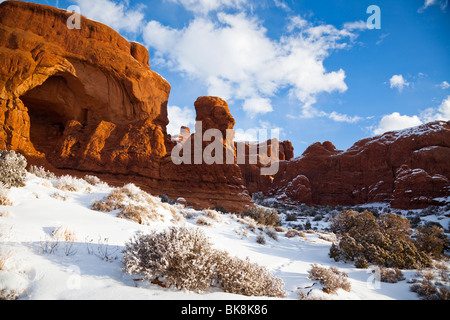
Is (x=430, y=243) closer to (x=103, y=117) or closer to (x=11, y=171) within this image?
(x=11, y=171)

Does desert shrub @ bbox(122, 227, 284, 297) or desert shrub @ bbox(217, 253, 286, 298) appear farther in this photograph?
desert shrub @ bbox(217, 253, 286, 298)

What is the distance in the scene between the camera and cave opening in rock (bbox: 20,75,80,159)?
21.6 m

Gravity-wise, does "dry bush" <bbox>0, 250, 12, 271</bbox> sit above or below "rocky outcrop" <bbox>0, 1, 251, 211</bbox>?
below

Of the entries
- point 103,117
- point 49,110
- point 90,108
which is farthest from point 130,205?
point 49,110

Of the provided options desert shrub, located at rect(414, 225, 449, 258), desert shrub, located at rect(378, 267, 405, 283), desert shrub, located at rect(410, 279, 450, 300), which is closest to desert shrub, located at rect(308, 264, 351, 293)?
desert shrub, located at rect(410, 279, 450, 300)

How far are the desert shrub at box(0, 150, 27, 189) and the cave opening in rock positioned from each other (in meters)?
18.2

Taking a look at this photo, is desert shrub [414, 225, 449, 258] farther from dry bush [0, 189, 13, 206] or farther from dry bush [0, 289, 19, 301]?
dry bush [0, 189, 13, 206]

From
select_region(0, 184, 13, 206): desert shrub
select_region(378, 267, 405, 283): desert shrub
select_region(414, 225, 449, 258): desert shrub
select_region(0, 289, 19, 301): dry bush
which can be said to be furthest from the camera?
select_region(414, 225, 449, 258): desert shrub

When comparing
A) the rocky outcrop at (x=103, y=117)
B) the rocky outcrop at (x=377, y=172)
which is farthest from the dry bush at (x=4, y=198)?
the rocky outcrop at (x=377, y=172)

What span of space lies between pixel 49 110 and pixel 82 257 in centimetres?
2608

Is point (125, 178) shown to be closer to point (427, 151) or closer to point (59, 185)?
point (59, 185)

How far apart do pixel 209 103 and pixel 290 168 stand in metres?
33.9

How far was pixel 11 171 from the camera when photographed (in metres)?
6.36

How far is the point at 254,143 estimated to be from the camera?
89.9m
